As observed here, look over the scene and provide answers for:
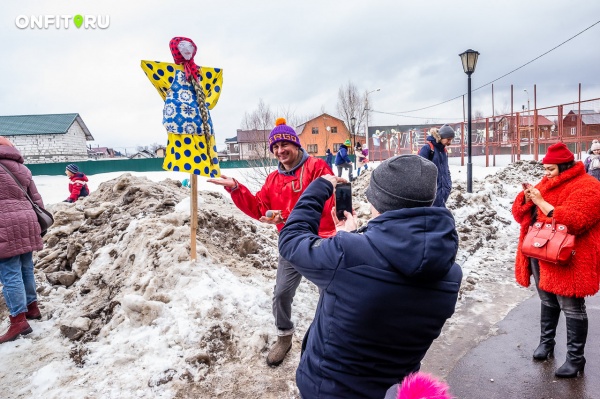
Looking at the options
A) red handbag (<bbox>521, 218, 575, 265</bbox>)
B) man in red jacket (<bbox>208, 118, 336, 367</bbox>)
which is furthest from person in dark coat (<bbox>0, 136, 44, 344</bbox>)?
red handbag (<bbox>521, 218, 575, 265</bbox>)

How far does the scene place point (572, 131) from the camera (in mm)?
17766

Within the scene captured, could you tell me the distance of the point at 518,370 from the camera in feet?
11.1

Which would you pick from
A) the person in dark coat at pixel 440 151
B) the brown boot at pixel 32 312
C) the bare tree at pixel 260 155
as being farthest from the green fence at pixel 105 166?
the brown boot at pixel 32 312

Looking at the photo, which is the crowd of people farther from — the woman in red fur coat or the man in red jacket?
the woman in red fur coat

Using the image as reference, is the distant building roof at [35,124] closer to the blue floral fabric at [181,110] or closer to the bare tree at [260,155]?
the bare tree at [260,155]

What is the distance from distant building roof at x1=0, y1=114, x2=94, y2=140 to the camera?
3575 cm

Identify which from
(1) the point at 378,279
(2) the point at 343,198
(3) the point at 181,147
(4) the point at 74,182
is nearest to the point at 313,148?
(4) the point at 74,182

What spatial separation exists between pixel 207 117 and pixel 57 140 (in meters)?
38.2

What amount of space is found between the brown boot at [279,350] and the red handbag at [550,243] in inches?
84.3

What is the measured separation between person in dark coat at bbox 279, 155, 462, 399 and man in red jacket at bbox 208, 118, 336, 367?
1.56 m

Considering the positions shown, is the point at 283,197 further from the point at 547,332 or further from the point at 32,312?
the point at 32,312

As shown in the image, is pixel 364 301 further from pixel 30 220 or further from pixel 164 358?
pixel 30 220

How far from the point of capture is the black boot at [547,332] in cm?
346

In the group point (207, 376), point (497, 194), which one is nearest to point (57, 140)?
point (497, 194)
